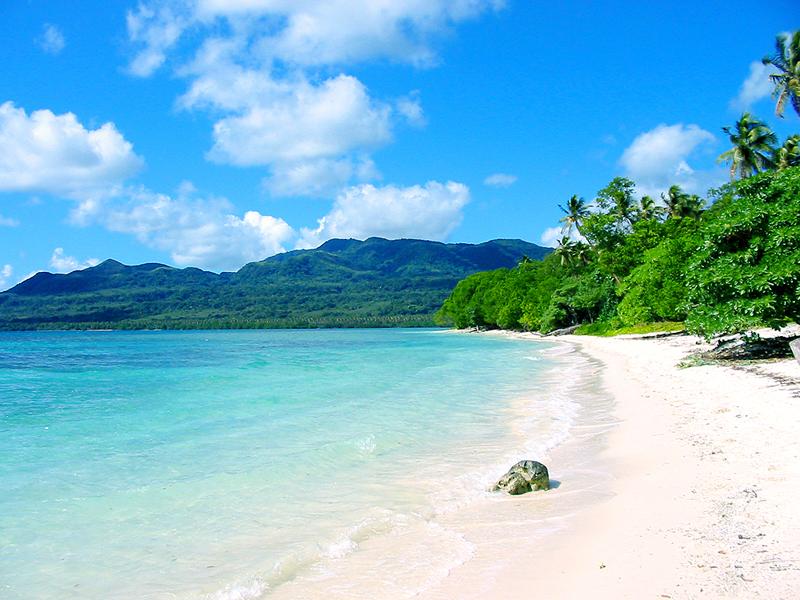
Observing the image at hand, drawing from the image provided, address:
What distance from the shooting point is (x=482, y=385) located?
22.7m

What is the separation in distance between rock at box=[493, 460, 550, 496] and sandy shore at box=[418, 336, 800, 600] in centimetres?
27

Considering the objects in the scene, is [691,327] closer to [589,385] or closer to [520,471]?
[589,385]

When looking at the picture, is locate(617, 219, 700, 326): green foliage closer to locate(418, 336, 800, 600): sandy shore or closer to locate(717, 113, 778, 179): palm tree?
locate(717, 113, 778, 179): palm tree

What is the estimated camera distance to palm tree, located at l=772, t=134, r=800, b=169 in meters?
42.8

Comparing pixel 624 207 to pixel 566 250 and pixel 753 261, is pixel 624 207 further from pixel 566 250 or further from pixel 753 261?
pixel 753 261

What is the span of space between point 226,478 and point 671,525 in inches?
294

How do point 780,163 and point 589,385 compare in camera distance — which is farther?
point 780,163

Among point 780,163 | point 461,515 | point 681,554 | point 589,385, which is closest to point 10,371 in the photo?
point 589,385

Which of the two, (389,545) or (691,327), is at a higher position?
(691,327)

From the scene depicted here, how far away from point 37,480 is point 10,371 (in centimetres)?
3605

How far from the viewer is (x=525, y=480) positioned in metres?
8.30

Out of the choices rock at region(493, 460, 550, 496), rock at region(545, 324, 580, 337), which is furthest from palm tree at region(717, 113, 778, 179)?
rock at region(493, 460, 550, 496)

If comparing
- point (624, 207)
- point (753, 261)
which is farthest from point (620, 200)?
point (753, 261)

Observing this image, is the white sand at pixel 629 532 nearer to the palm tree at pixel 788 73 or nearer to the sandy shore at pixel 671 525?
the sandy shore at pixel 671 525
